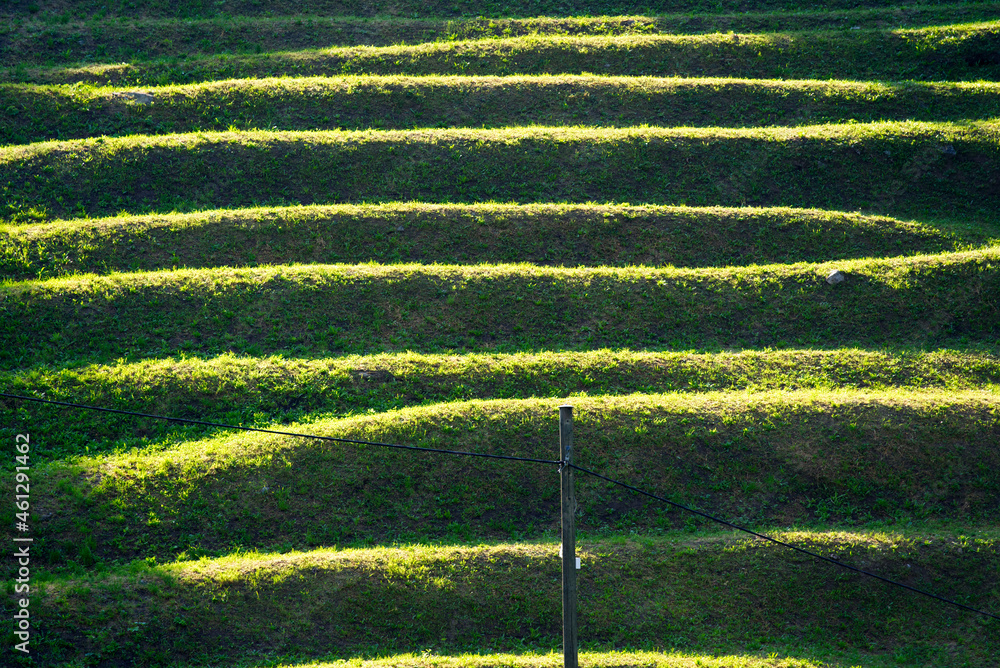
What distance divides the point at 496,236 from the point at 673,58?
15.5 m

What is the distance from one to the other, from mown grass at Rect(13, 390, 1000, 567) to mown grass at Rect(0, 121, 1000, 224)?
11052mm

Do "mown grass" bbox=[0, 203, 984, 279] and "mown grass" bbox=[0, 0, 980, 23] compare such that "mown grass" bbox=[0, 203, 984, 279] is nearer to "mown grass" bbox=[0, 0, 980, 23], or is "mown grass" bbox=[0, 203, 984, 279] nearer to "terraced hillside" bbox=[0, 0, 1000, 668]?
"terraced hillside" bbox=[0, 0, 1000, 668]

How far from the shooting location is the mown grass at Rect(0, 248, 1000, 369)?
2298 centimetres

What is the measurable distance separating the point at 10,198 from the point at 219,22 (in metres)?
15.7

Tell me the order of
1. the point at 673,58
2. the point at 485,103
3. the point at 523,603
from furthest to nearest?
1. the point at 673,58
2. the point at 485,103
3. the point at 523,603

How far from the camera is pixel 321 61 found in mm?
35688

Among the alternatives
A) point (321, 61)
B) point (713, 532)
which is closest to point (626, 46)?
point (321, 61)

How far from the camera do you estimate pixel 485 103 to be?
33469mm

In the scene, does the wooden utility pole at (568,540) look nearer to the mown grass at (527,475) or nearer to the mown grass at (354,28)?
the mown grass at (527,475)

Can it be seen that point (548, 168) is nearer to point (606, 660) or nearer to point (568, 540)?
point (606, 660)

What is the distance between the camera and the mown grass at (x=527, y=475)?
59.8 ft

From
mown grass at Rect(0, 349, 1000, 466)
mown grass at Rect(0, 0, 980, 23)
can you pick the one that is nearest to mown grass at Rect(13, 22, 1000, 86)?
mown grass at Rect(0, 0, 980, 23)

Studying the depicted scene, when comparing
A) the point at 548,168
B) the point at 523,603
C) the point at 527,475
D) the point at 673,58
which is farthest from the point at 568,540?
the point at 673,58

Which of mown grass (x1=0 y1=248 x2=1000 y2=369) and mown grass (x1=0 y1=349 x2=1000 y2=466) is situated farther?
mown grass (x1=0 y1=248 x2=1000 y2=369)
